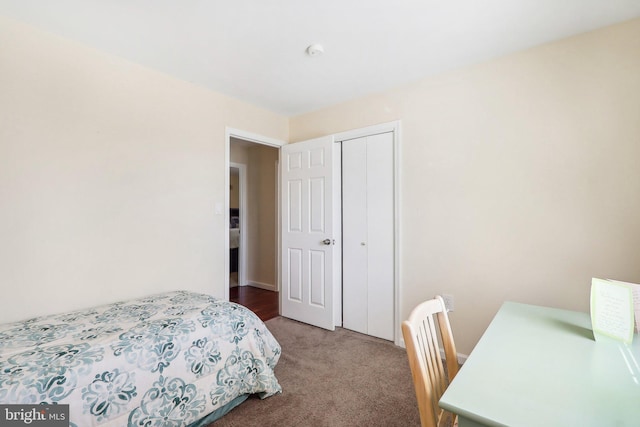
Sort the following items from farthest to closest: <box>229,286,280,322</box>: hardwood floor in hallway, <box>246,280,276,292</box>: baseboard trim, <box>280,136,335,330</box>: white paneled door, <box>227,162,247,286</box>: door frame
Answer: <box>227,162,247,286</box>: door frame < <box>246,280,276,292</box>: baseboard trim < <box>229,286,280,322</box>: hardwood floor in hallway < <box>280,136,335,330</box>: white paneled door

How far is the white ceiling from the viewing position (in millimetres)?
1665

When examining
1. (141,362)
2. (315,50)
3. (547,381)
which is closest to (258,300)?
(141,362)

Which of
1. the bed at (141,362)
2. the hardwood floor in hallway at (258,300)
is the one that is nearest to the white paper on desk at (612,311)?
the bed at (141,362)

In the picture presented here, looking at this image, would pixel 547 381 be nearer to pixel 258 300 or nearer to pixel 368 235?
pixel 368 235

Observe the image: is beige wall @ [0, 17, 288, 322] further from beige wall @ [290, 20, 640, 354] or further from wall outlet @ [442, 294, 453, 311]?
wall outlet @ [442, 294, 453, 311]

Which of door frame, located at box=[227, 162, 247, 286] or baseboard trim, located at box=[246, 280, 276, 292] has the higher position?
door frame, located at box=[227, 162, 247, 286]

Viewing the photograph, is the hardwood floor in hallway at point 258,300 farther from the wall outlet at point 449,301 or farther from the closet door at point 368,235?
the wall outlet at point 449,301

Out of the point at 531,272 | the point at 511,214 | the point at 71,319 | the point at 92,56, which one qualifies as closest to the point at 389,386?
the point at 531,272

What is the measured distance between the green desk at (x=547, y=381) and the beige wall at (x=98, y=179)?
7.69 ft

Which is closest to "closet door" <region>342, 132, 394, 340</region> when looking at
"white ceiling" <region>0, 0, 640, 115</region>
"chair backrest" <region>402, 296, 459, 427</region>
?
"white ceiling" <region>0, 0, 640, 115</region>

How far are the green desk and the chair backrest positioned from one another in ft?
0.34

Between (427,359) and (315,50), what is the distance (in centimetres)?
203

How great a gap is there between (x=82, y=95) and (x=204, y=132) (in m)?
0.91
